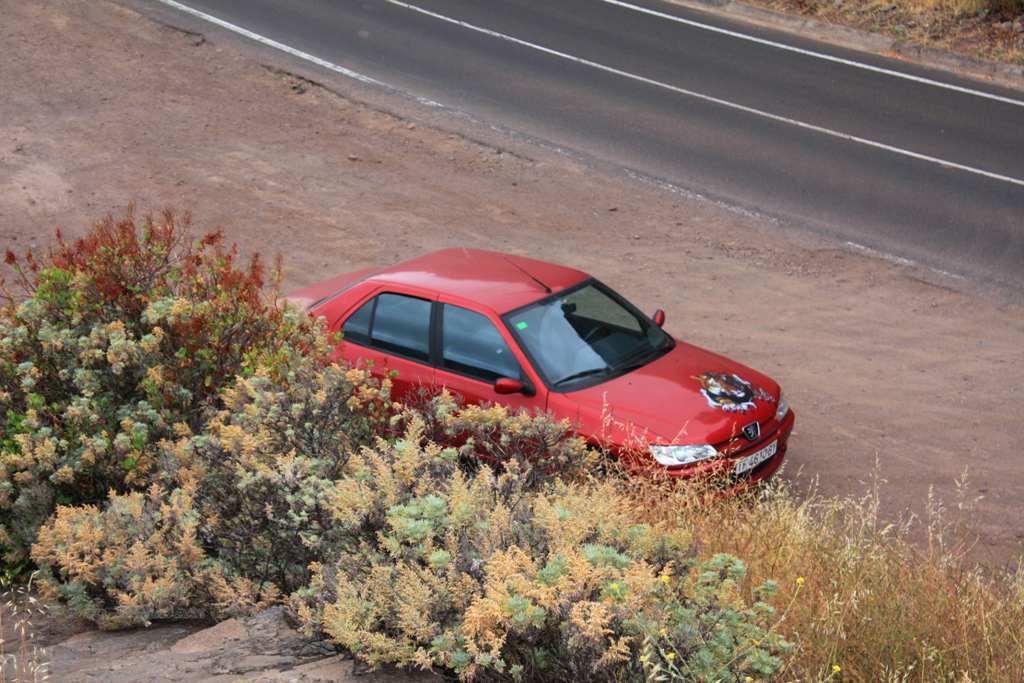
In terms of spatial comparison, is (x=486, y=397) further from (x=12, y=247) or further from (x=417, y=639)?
(x=12, y=247)

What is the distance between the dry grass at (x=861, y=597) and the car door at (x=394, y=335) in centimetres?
214

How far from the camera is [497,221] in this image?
15.8 metres

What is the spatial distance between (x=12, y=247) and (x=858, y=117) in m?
12.0

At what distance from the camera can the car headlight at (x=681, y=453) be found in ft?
27.7

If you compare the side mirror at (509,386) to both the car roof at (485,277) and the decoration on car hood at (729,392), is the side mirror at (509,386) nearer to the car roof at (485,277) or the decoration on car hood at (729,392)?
the car roof at (485,277)

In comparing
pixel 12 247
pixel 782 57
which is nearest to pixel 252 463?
pixel 12 247

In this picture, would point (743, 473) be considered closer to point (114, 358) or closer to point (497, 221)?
point (114, 358)

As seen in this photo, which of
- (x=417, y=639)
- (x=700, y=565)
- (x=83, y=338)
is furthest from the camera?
(x=83, y=338)

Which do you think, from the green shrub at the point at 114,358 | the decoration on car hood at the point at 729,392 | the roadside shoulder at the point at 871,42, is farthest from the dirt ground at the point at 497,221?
the roadside shoulder at the point at 871,42

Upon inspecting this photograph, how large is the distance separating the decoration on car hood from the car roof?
1.34 meters

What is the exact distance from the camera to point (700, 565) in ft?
17.6

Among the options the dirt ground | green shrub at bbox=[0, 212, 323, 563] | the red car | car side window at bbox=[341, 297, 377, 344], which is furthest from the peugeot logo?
green shrub at bbox=[0, 212, 323, 563]

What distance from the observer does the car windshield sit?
29.8 feet

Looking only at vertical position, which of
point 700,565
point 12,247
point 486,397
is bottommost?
point 12,247
